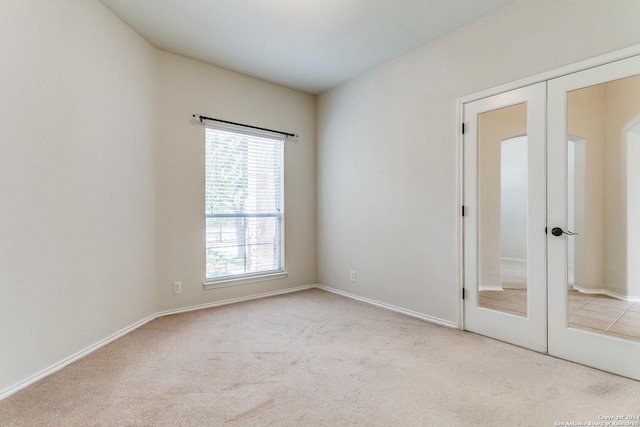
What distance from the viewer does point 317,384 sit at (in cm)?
201

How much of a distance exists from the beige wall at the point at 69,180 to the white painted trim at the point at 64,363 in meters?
0.04

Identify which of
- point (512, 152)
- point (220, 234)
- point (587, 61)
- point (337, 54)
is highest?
point (337, 54)

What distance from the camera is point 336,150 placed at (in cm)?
435

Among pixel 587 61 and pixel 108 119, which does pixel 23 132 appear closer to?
pixel 108 119

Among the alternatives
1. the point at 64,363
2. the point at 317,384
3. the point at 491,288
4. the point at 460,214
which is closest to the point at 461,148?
the point at 460,214

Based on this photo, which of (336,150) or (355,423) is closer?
(355,423)

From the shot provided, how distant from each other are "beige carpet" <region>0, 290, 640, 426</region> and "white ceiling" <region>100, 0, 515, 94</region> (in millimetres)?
2829

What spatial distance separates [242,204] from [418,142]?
223cm

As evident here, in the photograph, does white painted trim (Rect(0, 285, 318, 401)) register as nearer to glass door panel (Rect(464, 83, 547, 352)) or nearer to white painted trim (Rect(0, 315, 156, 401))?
white painted trim (Rect(0, 315, 156, 401))

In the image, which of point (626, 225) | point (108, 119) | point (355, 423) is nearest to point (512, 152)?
point (626, 225)

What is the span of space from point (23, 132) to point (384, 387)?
2.82m

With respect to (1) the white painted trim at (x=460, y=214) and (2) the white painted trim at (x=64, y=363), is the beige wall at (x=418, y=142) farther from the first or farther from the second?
(2) the white painted trim at (x=64, y=363)

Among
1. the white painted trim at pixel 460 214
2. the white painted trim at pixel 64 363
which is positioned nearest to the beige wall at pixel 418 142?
the white painted trim at pixel 460 214

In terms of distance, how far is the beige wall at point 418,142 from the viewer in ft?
7.69
